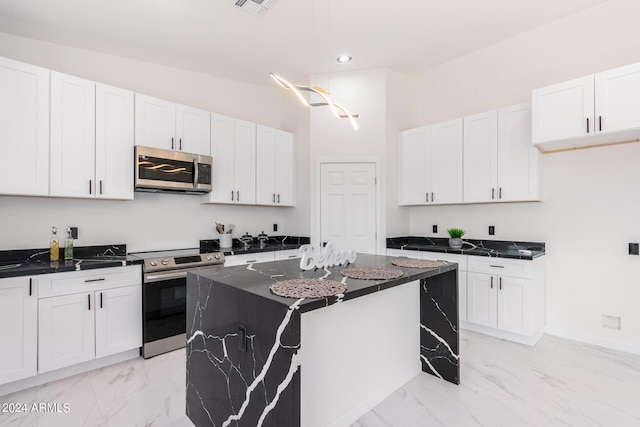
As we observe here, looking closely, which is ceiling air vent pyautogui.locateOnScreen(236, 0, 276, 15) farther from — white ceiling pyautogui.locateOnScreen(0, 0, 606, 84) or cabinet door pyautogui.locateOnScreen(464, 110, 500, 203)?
cabinet door pyautogui.locateOnScreen(464, 110, 500, 203)

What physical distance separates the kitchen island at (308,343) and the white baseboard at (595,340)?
170cm

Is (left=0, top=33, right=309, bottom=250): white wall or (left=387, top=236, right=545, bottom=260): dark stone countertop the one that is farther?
(left=387, top=236, right=545, bottom=260): dark stone countertop

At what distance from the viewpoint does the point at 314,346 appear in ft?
5.72

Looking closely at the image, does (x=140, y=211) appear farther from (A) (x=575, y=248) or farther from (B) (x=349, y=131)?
(A) (x=575, y=248)

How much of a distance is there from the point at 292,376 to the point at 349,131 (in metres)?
3.41

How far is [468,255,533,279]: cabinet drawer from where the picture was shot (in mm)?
3088

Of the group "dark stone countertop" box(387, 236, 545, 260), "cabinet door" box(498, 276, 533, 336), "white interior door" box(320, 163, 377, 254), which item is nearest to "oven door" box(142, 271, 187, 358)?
"white interior door" box(320, 163, 377, 254)

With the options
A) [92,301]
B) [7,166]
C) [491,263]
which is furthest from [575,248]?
[7,166]

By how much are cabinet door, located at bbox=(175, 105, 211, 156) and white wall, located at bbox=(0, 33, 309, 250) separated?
19.3 inches

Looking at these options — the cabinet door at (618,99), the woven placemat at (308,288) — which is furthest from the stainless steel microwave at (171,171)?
the cabinet door at (618,99)

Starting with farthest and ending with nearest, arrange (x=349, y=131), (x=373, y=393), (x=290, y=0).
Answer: (x=349, y=131)
(x=290, y=0)
(x=373, y=393)

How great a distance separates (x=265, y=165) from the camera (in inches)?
167

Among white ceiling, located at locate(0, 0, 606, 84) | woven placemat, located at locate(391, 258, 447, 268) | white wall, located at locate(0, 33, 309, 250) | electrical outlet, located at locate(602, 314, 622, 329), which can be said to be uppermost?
white ceiling, located at locate(0, 0, 606, 84)

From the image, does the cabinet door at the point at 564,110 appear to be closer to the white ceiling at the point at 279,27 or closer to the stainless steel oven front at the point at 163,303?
the white ceiling at the point at 279,27
